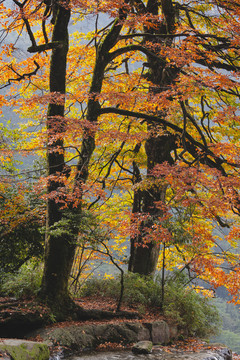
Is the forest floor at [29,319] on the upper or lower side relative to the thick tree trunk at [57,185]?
lower

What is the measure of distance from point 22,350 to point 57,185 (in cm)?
314

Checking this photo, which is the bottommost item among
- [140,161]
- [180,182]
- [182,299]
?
[182,299]

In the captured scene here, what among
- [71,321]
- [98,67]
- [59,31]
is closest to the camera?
[71,321]

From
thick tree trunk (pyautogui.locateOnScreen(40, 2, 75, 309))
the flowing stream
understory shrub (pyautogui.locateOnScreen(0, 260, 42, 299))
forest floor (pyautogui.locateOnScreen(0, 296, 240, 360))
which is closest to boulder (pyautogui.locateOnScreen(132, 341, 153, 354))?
the flowing stream

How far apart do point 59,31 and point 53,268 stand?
475cm

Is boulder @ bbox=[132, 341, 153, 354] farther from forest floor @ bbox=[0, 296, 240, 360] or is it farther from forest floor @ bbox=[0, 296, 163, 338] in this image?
forest floor @ bbox=[0, 296, 163, 338]

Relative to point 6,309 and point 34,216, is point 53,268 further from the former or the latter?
point 34,216

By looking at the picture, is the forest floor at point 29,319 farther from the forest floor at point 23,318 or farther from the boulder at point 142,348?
the boulder at point 142,348

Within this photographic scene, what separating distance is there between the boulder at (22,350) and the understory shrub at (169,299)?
132 inches

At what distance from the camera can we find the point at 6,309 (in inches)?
208

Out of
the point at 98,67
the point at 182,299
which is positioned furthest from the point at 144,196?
the point at 98,67

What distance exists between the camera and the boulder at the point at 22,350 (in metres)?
3.57

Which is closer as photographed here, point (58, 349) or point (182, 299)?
point (58, 349)

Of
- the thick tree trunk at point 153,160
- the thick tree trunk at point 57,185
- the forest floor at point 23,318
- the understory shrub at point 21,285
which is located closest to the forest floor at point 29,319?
the forest floor at point 23,318
